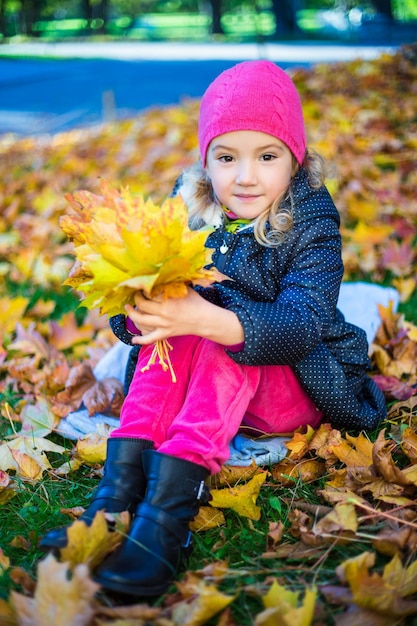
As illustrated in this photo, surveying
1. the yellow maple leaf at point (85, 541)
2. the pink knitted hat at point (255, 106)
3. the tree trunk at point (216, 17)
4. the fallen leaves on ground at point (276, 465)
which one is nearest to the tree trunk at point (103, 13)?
the tree trunk at point (216, 17)

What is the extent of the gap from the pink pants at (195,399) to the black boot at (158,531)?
4cm

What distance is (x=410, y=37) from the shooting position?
17312 millimetres

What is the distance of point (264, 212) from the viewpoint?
1.97 meters

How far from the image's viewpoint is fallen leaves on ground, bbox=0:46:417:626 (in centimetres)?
133

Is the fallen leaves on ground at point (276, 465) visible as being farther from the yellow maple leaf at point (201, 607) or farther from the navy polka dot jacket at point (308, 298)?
the navy polka dot jacket at point (308, 298)

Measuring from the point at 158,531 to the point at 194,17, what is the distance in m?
43.5

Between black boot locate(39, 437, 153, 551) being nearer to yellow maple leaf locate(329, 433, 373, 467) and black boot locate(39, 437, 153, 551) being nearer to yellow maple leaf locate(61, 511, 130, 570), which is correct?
yellow maple leaf locate(61, 511, 130, 570)

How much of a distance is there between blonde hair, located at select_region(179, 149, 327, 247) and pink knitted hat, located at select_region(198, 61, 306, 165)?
0.07 m

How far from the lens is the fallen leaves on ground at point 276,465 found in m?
1.33

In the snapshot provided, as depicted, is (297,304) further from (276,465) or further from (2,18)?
(2,18)

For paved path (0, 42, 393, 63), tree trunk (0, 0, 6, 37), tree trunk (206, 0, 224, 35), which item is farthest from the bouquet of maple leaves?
tree trunk (0, 0, 6, 37)

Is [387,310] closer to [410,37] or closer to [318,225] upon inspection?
[318,225]

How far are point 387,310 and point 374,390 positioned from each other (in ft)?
2.04

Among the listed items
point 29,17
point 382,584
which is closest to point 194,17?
point 29,17
